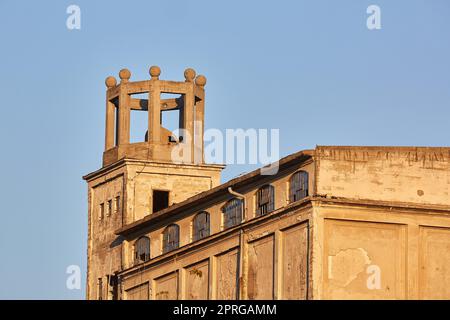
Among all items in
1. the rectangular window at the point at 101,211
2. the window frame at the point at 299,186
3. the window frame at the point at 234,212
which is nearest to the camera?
the window frame at the point at 299,186

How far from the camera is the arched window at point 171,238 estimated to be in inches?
3014

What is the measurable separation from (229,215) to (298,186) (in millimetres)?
5472

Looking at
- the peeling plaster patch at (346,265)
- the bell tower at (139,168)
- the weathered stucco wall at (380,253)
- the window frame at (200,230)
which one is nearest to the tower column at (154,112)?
the bell tower at (139,168)

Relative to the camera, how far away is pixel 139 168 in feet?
268

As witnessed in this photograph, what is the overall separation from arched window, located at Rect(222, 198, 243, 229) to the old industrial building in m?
0.04

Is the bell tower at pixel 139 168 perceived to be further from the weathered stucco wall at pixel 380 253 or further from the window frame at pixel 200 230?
the weathered stucco wall at pixel 380 253

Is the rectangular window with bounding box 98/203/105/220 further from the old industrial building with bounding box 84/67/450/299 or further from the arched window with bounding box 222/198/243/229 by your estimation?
the arched window with bounding box 222/198/243/229

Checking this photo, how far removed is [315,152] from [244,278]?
6052mm

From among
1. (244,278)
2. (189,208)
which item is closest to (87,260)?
(189,208)

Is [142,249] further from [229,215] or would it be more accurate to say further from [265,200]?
[265,200]

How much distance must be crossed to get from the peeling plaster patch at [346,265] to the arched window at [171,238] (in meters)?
11.6
